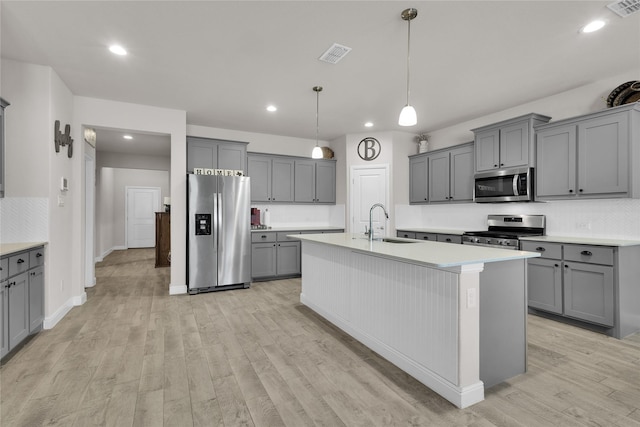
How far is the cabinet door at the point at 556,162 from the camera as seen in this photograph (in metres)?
3.49

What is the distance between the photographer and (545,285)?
3.46 m

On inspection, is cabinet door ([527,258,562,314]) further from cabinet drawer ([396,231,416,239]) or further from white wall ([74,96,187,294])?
white wall ([74,96,187,294])

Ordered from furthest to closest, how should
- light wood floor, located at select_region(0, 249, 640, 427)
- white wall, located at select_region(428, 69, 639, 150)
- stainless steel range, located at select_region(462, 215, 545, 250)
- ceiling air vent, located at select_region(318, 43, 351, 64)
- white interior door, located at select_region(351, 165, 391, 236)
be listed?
1. white interior door, located at select_region(351, 165, 391, 236)
2. stainless steel range, located at select_region(462, 215, 545, 250)
3. white wall, located at select_region(428, 69, 639, 150)
4. ceiling air vent, located at select_region(318, 43, 351, 64)
5. light wood floor, located at select_region(0, 249, 640, 427)

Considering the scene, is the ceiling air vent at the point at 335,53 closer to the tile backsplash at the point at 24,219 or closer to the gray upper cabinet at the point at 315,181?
the gray upper cabinet at the point at 315,181

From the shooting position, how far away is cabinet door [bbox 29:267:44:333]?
9.39 feet

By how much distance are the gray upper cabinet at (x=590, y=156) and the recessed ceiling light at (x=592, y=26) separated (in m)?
1.01

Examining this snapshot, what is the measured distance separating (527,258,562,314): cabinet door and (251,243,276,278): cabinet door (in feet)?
12.1

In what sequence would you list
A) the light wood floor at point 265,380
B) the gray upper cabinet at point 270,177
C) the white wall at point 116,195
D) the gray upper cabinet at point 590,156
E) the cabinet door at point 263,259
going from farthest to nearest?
1. the white wall at point 116,195
2. the gray upper cabinet at point 270,177
3. the cabinet door at point 263,259
4. the gray upper cabinet at point 590,156
5. the light wood floor at point 265,380

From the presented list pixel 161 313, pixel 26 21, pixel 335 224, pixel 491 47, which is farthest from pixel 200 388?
pixel 335 224

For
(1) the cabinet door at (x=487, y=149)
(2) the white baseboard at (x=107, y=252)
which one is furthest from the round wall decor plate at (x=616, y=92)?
(2) the white baseboard at (x=107, y=252)

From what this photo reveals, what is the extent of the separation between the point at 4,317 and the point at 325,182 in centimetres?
474

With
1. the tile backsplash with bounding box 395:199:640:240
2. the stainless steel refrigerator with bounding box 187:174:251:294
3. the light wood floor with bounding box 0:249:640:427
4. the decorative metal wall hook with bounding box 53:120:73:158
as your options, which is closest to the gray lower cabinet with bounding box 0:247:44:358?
the light wood floor with bounding box 0:249:640:427

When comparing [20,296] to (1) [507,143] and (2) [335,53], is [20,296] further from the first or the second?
(1) [507,143]

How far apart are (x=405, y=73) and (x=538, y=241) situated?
237 cm
